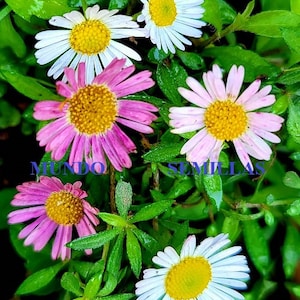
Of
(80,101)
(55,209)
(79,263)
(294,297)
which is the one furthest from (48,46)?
(294,297)

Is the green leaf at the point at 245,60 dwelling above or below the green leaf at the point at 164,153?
below

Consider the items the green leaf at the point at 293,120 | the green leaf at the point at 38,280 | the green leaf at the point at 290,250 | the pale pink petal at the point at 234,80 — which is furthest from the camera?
the green leaf at the point at 290,250

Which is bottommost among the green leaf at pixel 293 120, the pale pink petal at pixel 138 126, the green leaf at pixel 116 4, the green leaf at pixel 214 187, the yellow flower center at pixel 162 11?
the green leaf at pixel 214 187

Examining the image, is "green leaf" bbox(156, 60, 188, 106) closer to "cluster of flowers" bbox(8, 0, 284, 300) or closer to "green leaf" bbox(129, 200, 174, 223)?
"cluster of flowers" bbox(8, 0, 284, 300)

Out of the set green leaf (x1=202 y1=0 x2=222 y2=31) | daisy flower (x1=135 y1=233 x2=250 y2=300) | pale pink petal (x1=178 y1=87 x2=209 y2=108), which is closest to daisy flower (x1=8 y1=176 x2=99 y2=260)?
daisy flower (x1=135 y1=233 x2=250 y2=300)

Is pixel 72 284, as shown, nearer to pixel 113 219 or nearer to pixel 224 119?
pixel 113 219

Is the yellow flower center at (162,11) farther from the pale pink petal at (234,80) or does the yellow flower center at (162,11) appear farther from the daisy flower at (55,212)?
the daisy flower at (55,212)

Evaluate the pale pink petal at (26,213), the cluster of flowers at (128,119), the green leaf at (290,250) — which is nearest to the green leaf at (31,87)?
the cluster of flowers at (128,119)
